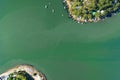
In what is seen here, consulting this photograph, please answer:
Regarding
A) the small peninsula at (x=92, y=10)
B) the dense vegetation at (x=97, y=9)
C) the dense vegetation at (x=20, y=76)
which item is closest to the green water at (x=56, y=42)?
the small peninsula at (x=92, y=10)

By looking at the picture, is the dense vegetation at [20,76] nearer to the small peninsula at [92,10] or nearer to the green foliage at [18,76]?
the green foliage at [18,76]

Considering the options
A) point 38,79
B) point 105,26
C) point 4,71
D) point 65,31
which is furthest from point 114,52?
point 4,71

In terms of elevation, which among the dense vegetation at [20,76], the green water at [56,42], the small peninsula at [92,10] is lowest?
the dense vegetation at [20,76]

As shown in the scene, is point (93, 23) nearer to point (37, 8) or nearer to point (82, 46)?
point (82, 46)

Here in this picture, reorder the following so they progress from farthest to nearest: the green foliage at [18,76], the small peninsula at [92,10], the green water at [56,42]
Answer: the small peninsula at [92,10]
the green water at [56,42]
the green foliage at [18,76]

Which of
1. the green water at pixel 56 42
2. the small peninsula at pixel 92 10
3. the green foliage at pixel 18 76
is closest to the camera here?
the green foliage at pixel 18 76

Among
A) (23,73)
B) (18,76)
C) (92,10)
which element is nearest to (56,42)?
Answer: (23,73)
